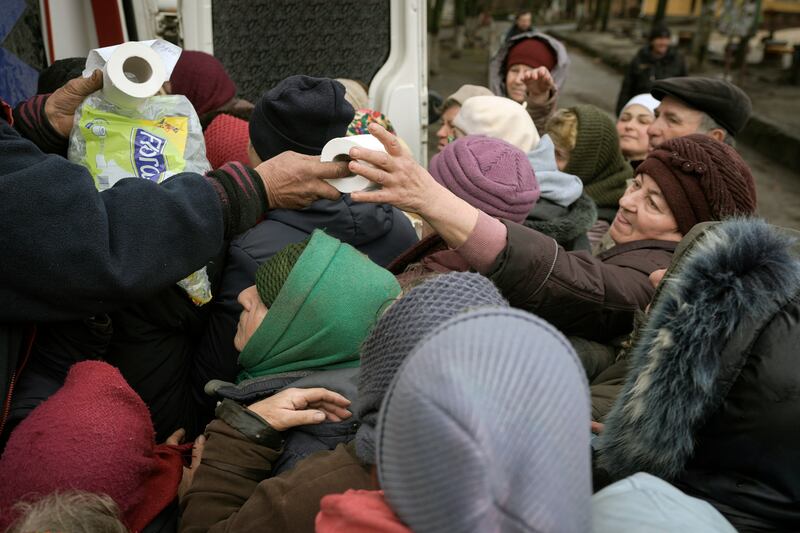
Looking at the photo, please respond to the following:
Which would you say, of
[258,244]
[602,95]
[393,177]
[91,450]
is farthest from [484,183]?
[602,95]

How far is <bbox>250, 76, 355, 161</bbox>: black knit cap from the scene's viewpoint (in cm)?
190

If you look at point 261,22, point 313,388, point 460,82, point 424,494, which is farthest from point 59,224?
point 460,82

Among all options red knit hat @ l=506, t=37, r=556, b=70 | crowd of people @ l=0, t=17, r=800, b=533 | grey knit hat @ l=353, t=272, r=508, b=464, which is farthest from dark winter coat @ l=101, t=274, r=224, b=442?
red knit hat @ l=506, t=37, r=556, b=70

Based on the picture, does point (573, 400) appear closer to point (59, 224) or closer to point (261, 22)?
point (59, 224)

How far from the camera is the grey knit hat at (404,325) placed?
102cm

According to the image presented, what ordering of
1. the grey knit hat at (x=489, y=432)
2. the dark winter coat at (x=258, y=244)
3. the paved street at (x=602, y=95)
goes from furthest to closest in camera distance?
1. the paved street at (x=602, y=95)
2. the dark winter coat at (x=258, y=244)
3. the grey knit hat at (x=489, y=432)

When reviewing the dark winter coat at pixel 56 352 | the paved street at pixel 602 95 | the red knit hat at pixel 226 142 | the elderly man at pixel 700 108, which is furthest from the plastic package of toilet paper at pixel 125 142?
the paved street at pixel 602 95

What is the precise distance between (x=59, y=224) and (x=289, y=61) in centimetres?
276

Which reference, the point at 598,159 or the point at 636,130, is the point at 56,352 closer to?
the point at 598,159

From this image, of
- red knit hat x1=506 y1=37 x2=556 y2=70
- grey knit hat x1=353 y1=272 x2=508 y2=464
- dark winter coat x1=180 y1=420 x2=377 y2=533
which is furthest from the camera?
red knit hat x1=506 y1=37 x2=556 y2=70

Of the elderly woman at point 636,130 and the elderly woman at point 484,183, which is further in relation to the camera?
the elderly woman at point 636,130

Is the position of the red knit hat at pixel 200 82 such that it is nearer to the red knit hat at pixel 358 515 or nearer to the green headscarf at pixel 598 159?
the green headscarf at pixel 598 159

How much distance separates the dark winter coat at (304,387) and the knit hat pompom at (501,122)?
160 cm

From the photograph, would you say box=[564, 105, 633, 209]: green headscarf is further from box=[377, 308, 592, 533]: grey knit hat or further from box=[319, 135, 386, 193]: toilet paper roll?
box=[377, 308, 592, 533]: grey knit hat
